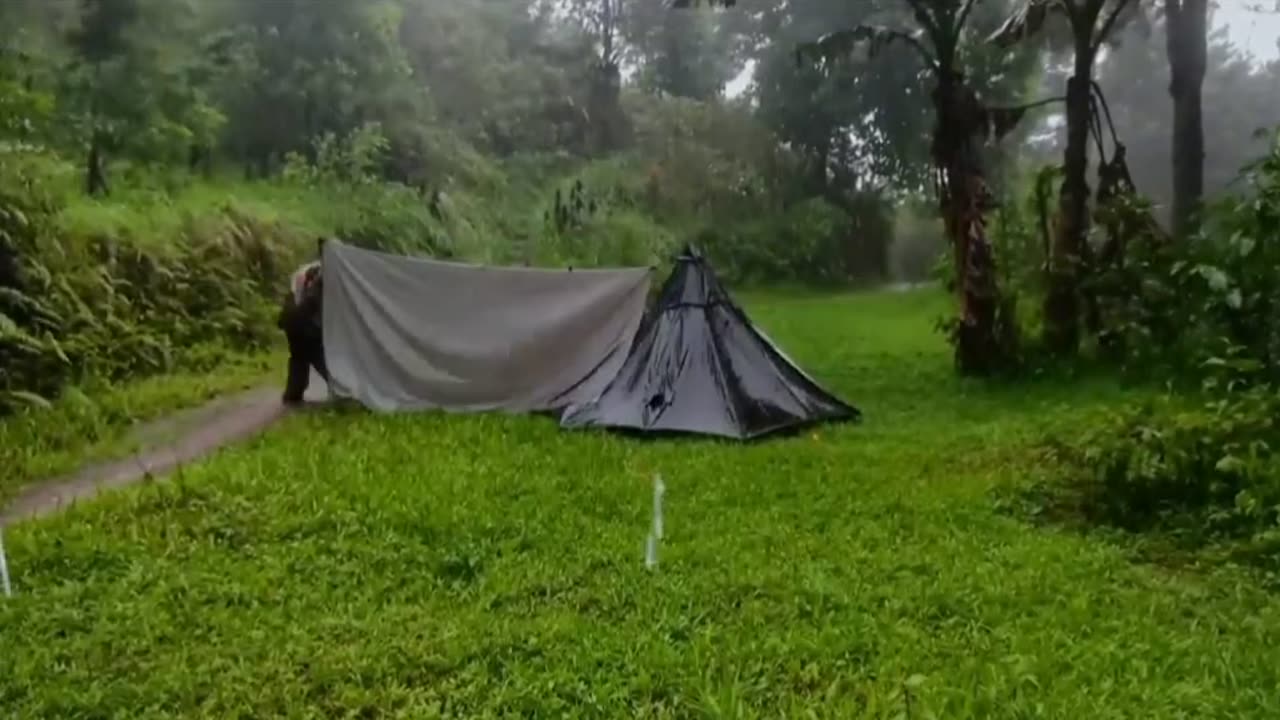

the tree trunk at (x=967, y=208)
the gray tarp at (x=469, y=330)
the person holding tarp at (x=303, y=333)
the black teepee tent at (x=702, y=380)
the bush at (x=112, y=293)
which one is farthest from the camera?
the tree trunk at (x=967, y=208)

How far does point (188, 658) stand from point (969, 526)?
3.43 meters

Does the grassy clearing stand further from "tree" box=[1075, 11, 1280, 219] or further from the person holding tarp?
"tree" box=[1075, 11, 1280, 219]

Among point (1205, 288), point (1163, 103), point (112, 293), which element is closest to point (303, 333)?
point (112, 293)

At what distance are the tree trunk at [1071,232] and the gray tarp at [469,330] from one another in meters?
3.82

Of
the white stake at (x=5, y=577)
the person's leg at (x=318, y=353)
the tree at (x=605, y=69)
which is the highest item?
the tree at (x=605, y=69)

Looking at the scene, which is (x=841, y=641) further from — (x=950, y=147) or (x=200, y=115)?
(x=200, y=115)

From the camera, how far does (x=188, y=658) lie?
12.5 feet

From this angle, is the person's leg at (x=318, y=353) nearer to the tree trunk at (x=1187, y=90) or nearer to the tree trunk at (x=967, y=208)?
the tree trunk at (x=967, y=208)

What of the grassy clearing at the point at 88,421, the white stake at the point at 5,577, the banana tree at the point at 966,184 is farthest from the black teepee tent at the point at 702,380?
the white stake at the point at 5,577

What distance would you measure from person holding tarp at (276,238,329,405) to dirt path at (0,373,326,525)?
169 mm

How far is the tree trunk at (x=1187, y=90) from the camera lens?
42.9ft

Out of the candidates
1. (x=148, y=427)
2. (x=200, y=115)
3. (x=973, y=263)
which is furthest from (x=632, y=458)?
(x=200, y=115)

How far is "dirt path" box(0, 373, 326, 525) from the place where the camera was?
603 cm

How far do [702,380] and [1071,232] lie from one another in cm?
418
